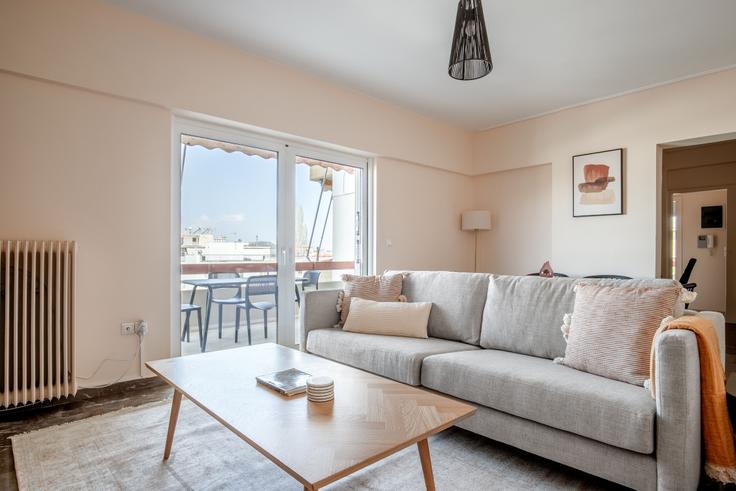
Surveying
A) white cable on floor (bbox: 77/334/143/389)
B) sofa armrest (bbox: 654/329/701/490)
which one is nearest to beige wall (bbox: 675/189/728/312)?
sofa armrest (bbox: 654/329/701/490)

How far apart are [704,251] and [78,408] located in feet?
26.5

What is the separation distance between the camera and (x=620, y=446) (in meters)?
1.53

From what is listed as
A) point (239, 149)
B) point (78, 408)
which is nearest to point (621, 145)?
point (239, 149)

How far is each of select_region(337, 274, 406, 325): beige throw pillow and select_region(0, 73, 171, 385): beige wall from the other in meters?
1.37

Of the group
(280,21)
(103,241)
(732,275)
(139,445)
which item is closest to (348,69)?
(280,21)

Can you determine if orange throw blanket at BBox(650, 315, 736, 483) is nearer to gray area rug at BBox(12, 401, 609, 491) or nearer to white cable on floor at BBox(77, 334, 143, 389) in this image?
gray area rug at BBox(12, 401, 609, 491)

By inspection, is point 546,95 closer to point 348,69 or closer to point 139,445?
point 348,69

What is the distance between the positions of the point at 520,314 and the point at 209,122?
2.86 metres

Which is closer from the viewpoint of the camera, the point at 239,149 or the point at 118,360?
the point at 118,360

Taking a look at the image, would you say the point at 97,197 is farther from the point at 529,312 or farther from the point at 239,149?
the point at 529,312

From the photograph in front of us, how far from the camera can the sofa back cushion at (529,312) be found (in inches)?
88.0

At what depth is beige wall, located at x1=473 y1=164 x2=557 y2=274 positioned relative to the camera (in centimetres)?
516

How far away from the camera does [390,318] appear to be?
2842mm

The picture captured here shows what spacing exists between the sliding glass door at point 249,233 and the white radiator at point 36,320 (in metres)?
0.84
